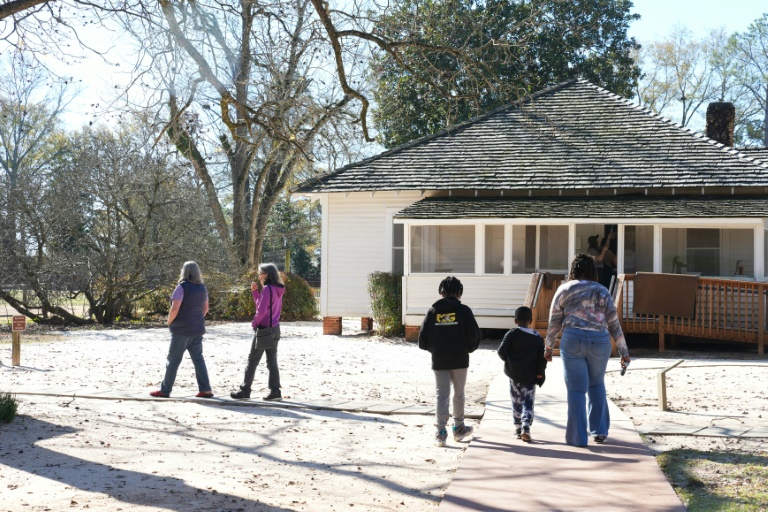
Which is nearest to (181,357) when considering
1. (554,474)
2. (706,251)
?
(554,474)

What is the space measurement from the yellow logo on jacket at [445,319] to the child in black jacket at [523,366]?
1.69ft

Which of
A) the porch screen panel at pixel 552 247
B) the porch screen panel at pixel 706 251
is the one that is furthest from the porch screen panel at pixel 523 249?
the porch screen panel at pixel 706 251

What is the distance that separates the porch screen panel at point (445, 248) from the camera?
22.1 meters

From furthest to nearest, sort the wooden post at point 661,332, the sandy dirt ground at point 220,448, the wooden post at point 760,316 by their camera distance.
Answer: the wooden post at point 661,332 < the wooden post at point 760,316 < the sandy dirt ground at point 220,448

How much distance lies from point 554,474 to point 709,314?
12301mm

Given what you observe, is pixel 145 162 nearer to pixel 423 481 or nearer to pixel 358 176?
pixel 358 176

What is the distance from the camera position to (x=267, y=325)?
1145cm

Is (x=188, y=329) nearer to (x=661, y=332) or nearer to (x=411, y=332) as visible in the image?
(x=411, y=332)

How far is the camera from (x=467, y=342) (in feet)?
28.5

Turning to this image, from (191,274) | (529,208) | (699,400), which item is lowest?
(699,400)

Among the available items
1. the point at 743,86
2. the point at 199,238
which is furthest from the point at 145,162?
the point at 743,86

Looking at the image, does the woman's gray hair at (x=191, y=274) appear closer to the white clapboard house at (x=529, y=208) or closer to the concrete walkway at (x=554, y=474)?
the concrete walkway at (x=554, y=474)

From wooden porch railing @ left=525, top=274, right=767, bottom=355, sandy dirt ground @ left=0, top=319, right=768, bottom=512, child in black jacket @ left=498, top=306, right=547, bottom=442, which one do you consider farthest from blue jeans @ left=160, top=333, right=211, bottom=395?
wooden porch railing @ left=525, top=274, right=767, bottom=355

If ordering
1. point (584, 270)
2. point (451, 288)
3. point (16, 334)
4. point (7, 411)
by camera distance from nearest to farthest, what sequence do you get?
point (584, 270)
point (451, 288)
point (7, 411)
point (16, 334)
